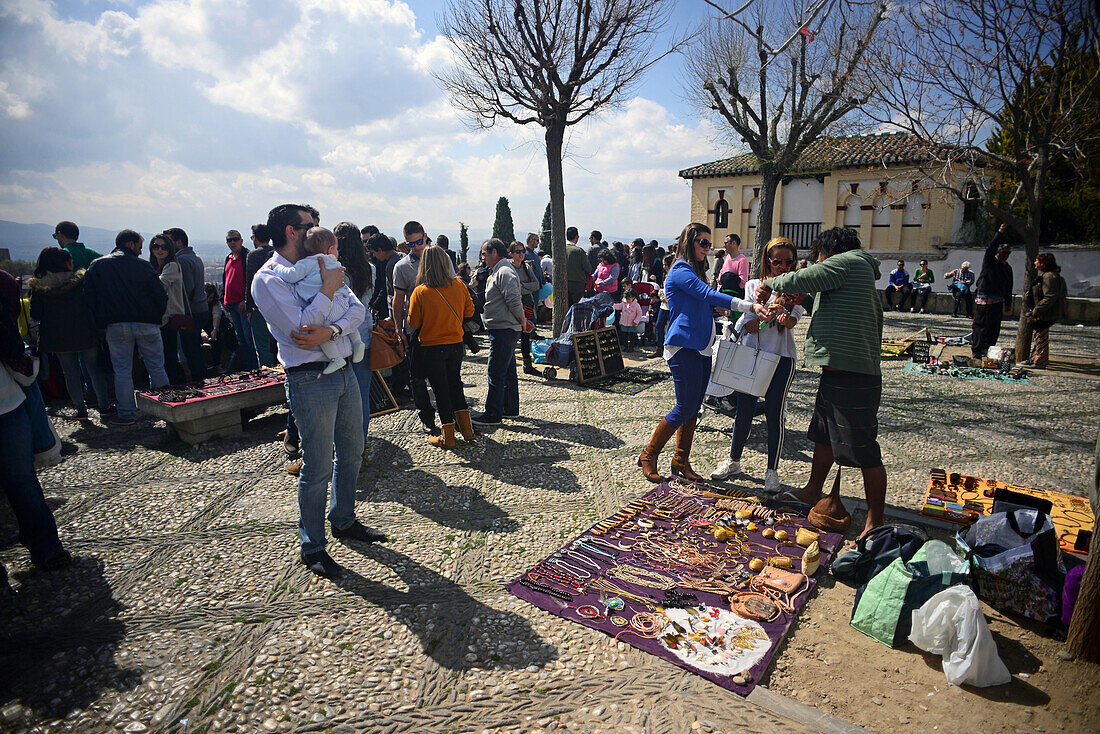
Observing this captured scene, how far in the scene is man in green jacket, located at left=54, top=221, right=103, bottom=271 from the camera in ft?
23.2

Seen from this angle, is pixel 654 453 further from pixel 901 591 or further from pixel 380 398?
pixel 380 398

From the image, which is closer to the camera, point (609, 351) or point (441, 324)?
point (441, 324)

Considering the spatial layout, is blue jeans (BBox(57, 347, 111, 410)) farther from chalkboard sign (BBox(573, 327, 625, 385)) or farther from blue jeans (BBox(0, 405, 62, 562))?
chalkboard sign (BBox(573, 327, 625, 385))

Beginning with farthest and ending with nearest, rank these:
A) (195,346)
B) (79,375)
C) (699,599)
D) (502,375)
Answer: (195,346) < (79,375) < (502,375) < (699,599)

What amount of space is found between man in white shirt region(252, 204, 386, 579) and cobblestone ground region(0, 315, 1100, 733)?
47 cm

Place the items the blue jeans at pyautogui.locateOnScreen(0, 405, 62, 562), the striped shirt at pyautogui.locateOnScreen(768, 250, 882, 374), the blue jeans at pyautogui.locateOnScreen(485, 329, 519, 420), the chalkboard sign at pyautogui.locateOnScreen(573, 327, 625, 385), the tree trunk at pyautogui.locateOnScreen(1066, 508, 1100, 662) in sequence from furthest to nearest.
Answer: the chalkboard sign at pyautogui.locateOnScreen(573, 327, 625, 385) < the blue jeans at pyautogui.locateOnScreen(485, 329, 519, 420) < the striped shirt at pyautogui.locateOnScreen(768, 250, 882, 374) < the blue jeans at pyautogui.locateOnScreen(0, 405, 62, 562) < the tree trunk at pyautogui.locateOnScreen(1066, 508, 1100, 662)

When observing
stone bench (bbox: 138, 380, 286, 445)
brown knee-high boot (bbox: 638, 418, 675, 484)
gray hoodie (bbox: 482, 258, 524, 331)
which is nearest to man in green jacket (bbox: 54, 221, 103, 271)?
stone bench (bbox: 138, 380, 286, 445)

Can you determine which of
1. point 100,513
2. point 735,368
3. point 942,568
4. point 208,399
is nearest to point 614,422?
point 735,368

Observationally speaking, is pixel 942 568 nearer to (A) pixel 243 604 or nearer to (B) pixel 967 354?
(A) pixel 243 604

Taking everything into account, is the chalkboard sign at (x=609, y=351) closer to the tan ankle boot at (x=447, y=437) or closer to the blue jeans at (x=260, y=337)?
the tan ankle boot at (x=447, y=437)

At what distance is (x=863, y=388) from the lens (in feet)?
12.2

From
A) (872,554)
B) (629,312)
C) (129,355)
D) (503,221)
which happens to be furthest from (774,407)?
(503,221)

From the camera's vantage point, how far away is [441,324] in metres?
5.40

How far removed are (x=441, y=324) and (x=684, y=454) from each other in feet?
8.26
